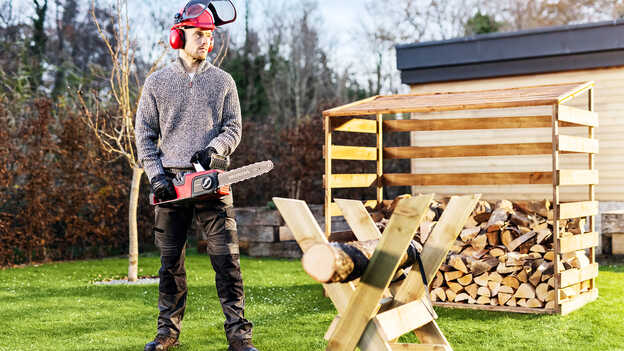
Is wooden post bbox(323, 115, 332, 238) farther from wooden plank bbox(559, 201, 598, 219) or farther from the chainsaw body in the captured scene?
the chainsaw body

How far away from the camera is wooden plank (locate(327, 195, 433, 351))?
2.67m

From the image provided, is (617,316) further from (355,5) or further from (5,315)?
(355,5)

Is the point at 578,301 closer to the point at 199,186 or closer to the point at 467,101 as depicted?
the point at 467,101

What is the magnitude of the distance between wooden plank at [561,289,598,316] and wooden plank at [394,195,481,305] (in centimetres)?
295

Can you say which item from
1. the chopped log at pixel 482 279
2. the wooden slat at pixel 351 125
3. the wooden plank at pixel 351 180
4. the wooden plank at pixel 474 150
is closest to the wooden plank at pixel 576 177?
the wooden plank at pixel 474 150

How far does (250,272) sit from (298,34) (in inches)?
605

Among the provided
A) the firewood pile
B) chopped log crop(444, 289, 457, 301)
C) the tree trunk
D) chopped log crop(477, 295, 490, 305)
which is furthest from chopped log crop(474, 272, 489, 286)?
the tree trunk

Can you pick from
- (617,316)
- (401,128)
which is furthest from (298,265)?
(617,316)

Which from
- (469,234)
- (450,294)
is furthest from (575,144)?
(450,294)

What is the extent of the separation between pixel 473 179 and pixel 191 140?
11.1ft

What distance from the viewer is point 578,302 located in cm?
593

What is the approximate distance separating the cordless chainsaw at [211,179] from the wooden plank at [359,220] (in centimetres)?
47

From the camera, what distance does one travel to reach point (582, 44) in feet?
29.8

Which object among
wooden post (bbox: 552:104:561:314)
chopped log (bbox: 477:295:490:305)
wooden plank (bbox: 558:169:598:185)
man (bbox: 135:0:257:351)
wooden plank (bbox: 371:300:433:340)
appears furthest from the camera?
chopped log (bbox: 477:295:490:305)
